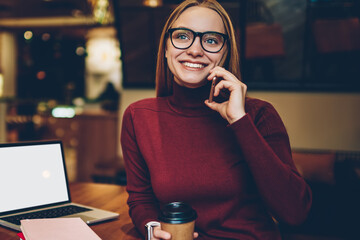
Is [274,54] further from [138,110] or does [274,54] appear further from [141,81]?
[138,110]

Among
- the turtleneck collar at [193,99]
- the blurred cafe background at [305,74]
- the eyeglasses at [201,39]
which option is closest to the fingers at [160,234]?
the turtleneck collar at [193,99]

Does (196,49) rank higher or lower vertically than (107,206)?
higher

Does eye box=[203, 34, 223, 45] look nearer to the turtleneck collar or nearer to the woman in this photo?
the woman

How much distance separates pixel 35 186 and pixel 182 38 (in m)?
0.75

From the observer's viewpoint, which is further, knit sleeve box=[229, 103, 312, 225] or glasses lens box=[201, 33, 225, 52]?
glasses lens box=[201, 33, 225, 52]

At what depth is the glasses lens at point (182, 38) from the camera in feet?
3.69

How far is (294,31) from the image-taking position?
10.6 feet

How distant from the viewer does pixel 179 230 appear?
78 centimetres

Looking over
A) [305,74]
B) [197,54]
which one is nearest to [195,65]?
[197,54]

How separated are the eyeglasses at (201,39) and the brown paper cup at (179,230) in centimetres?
58

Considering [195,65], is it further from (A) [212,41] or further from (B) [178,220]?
(B) [178,220]

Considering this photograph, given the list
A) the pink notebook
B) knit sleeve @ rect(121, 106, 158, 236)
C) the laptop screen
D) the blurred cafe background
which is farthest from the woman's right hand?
the blurred cafe background

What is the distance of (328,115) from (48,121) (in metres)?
6.29

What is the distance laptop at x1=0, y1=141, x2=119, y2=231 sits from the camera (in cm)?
117
